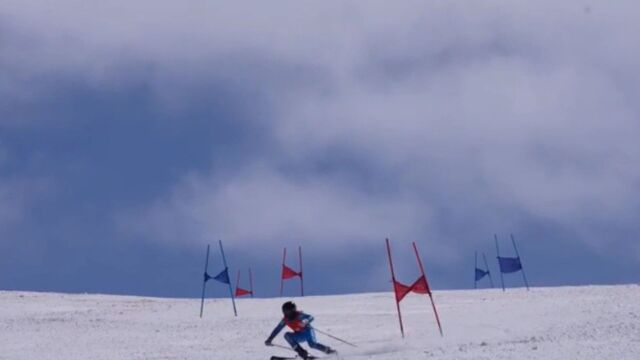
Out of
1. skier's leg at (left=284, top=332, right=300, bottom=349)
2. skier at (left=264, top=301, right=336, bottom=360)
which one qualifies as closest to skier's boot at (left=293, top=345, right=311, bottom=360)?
skier at (left=264, top=301, right=336, bottom=360)

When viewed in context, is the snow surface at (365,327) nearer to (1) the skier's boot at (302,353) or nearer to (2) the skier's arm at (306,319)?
(1) the skier's boot at (302,353)

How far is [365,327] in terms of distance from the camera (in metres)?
24.3

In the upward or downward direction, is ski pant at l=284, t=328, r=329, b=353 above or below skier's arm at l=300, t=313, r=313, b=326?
below

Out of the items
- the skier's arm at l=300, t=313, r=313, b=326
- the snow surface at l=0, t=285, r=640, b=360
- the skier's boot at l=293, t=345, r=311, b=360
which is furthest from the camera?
the skier's arm at l=300, t=313, r=313, b=326

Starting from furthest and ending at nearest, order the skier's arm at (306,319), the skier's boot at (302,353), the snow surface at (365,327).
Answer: the skier's arm at (306,319), the skier's boot at (302,353), the snow surface at (365,327)

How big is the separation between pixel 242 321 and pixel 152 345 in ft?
15.1

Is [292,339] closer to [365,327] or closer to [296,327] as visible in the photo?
[296,327]

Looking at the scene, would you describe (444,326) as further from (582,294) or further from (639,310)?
(582,294)

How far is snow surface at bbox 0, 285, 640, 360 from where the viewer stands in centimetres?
1772

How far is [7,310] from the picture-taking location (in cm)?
3106

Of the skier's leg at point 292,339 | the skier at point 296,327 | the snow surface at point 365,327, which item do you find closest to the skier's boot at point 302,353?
the skier at point 296,327


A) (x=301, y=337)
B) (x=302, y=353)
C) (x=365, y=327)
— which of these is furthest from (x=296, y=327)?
(x=365, y=327)

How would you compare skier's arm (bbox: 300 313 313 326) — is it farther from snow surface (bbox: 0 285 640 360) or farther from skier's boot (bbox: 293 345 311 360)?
snow surface (bbox: 0 285 640 360)

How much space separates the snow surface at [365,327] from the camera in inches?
698
